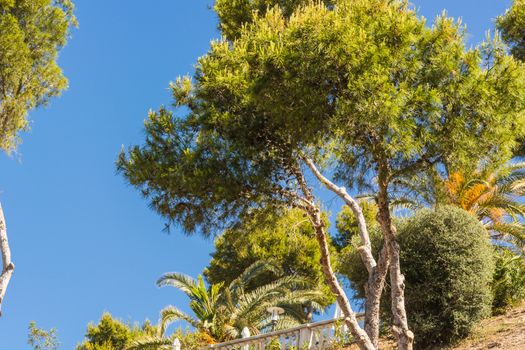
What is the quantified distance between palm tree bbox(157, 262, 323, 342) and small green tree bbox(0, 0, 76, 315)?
7.21 m

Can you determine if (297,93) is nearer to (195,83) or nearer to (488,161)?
(195,83)

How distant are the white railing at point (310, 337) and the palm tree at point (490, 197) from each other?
4085mm

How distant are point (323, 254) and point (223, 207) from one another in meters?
2.32

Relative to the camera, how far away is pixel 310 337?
15.2 m

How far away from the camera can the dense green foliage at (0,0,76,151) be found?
51.2 ft

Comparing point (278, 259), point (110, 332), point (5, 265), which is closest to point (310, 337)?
point (5, 265)

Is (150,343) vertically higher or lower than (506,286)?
higher

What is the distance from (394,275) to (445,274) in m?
3.49

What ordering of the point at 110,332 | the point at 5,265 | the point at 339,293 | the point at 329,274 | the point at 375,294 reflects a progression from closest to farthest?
the point at 339,293 < the point at 329,274 < the point at 375,294 < the point at 5,265 < the point at 110,332

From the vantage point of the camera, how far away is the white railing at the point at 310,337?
15062 mm

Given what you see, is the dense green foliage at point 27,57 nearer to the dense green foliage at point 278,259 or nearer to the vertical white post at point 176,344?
the vertical white post at point 176,344

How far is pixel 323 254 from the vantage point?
11070mm

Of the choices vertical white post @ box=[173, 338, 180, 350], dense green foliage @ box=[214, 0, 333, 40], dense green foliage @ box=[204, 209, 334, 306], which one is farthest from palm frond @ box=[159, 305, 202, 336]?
dense green foliage @ box=[214, 0, 333, 40]

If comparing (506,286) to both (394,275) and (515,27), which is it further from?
(515,27)
